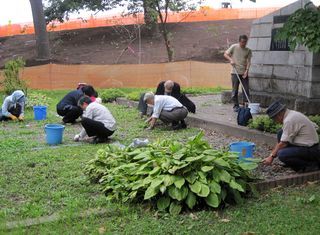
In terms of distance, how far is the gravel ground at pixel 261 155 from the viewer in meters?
6.09

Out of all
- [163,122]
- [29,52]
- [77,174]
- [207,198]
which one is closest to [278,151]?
[207,198]

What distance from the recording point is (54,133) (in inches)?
337

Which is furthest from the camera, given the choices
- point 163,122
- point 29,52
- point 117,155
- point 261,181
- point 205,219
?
point 29,52

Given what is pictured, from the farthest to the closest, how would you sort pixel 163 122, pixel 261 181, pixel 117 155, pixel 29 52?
pixel 29 52, pixel 163 122, pixel 117 155, pixel 261 181

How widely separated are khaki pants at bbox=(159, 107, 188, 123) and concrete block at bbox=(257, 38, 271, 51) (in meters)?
3.49

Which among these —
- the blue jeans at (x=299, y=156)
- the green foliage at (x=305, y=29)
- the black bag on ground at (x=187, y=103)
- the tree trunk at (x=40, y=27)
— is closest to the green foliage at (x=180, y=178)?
the blue jeans at (x=299, y=156)

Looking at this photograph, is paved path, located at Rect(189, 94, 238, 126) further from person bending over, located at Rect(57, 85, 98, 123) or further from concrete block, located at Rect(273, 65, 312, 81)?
person bending over, located at Rect(57, 85, 98, 123)

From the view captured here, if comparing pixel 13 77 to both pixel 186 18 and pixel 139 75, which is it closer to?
pixel 139 75

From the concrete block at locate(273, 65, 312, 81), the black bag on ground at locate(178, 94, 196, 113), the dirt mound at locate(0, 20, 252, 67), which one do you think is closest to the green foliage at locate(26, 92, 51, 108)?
the black bag on ground at locate(178, 94, 196, 113)

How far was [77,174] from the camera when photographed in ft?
21.0

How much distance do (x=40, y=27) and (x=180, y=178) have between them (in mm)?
22253

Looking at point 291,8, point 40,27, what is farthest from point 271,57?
point 40,27

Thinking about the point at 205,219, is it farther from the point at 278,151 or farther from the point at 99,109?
the point at 99,109

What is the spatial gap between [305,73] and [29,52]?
26.0 meters
